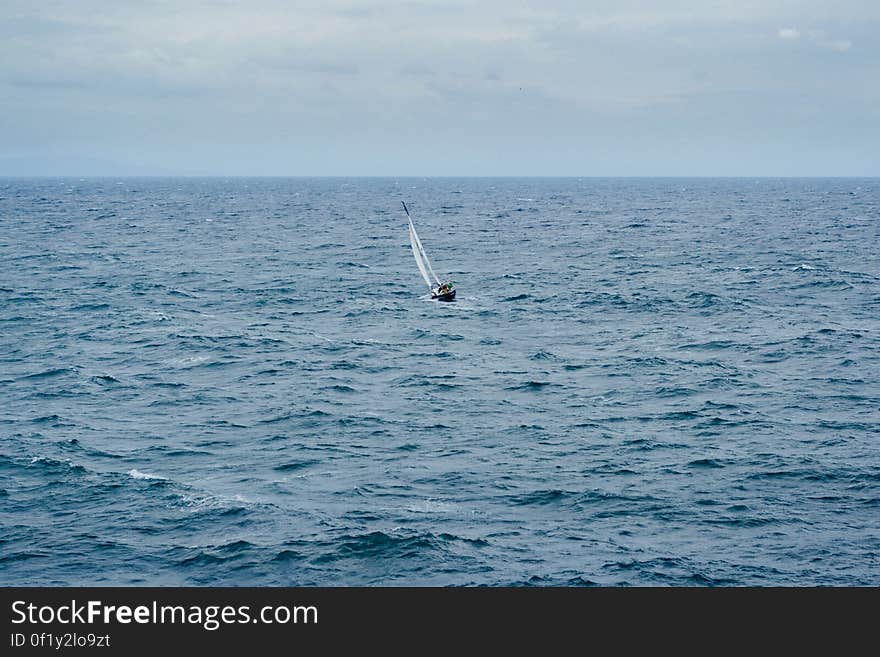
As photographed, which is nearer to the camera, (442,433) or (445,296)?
(442,433)

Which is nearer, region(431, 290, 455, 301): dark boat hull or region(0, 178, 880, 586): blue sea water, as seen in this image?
region(0, 178, 880, 586): blue sea water

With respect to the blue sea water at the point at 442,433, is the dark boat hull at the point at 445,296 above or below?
above

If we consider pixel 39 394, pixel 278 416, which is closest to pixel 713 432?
pixel 278 416

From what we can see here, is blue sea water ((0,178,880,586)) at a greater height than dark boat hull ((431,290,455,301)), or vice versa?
dark boat hull ((431,290,455,301))

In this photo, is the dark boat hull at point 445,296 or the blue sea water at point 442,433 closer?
the blue sea water at point 442,433

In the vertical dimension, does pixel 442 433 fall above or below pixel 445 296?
below

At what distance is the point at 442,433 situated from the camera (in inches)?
2301

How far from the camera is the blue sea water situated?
41.7 m

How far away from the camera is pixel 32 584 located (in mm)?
38844

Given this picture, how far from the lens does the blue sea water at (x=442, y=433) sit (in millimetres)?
41656
